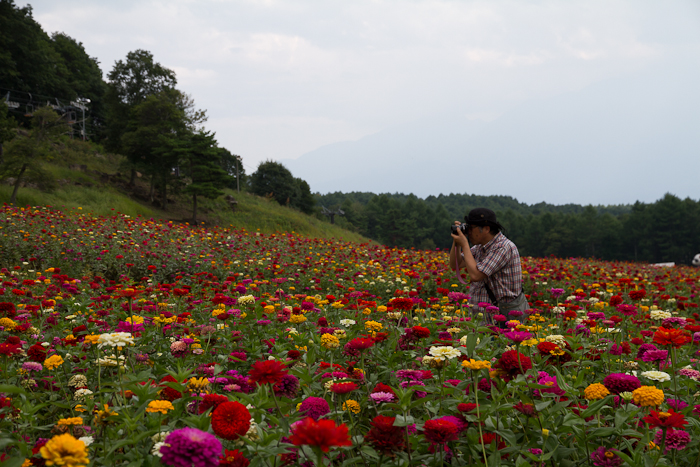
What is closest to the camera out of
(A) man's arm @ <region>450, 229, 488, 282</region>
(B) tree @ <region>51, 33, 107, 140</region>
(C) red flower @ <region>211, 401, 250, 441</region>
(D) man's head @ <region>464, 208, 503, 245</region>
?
(C) red flower @ <region>211, 401, 250, 441</region>

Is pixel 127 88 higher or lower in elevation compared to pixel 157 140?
higher

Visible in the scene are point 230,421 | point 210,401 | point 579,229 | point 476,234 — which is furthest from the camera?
point 579,229

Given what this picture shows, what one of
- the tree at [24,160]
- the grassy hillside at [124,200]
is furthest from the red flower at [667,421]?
the grassy hillside at [124,200]

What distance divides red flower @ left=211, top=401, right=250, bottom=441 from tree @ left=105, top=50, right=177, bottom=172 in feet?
106

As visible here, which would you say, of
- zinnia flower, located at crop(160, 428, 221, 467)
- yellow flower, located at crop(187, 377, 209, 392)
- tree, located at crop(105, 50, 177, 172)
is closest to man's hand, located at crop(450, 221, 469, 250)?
yellow flower, located at crop(187, 377, 209, 392)

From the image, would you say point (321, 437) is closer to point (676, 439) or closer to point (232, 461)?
point (232, 461)

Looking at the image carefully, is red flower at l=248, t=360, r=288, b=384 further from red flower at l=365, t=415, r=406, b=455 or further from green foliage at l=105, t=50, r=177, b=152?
green foliage at l=105, t=50, r=177, b=152

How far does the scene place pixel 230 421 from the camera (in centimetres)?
107

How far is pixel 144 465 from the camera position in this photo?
3.89 ft

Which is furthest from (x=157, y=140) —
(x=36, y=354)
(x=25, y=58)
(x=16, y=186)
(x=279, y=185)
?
(x=279, y=185)

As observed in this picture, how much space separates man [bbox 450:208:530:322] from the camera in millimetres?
3635

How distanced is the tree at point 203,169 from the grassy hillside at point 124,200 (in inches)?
67.9

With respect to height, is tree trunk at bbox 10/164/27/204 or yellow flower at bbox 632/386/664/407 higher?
tree trunk at bbox 10/164/27/204

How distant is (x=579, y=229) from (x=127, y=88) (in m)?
60.0
